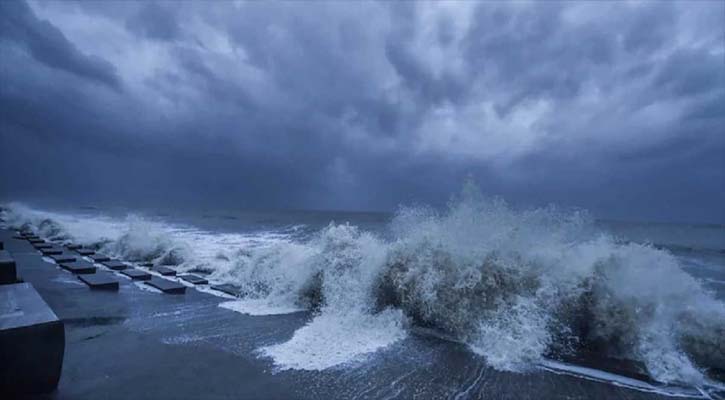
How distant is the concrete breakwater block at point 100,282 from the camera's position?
24.9 ft

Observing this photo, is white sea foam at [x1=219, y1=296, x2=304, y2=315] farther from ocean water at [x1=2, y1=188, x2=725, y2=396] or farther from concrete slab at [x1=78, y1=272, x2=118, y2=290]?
concrete slab at [x1=78, y1=272, x2=118, y2=290]

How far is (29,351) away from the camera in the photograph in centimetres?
309

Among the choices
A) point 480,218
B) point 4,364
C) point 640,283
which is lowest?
point 4,364

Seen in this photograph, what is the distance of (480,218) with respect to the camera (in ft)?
23.4

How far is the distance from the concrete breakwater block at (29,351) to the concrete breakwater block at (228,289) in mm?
4551

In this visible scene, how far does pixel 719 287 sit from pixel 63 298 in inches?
833

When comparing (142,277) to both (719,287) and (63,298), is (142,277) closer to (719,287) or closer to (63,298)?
(63,298)

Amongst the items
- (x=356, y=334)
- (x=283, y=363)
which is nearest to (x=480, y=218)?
(x=356, y=334)

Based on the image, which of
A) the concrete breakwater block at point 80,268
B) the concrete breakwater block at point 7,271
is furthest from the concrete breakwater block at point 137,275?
the concrete breakwater block at point 7,271

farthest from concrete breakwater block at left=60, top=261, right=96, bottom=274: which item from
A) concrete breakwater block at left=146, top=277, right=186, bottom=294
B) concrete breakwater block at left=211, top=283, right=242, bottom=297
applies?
concrete breakwater block at left=211, top=283, right=242, bottom=297

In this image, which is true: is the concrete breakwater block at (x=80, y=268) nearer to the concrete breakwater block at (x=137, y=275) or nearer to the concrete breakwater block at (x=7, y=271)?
the concrete breakwater block at (x=137, y=275)

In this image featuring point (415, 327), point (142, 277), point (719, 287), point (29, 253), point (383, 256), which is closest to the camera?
point (415, 327)

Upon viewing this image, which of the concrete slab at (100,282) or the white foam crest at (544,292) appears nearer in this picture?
the white foam crest at (544,292)

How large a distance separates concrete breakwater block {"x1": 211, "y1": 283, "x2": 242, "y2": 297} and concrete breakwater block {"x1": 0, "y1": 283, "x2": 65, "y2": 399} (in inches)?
179
